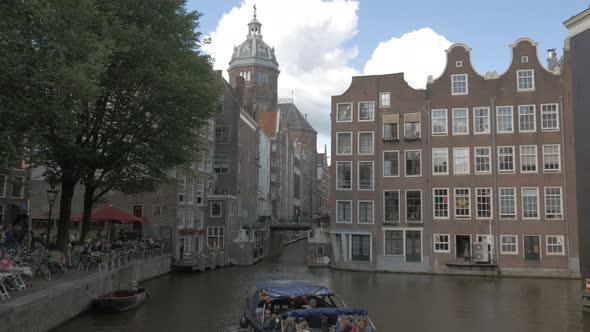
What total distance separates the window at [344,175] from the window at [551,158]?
16.5 metres

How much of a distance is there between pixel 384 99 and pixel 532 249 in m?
18.0

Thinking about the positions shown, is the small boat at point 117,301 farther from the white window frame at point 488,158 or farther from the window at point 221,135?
the window at point 221,135

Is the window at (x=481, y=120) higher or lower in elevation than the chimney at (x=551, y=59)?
lower

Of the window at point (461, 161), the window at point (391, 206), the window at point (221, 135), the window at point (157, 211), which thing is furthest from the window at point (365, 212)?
the window at point (157, 211)

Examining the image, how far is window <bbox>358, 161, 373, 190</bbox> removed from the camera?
155 ft

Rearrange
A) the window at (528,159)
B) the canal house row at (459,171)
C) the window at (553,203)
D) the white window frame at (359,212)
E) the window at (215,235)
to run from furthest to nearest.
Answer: the window at (215,235) < the white window frame at (359,212) < the window at (528,159) < the canal house row at (459,171) < the window at (553,203)

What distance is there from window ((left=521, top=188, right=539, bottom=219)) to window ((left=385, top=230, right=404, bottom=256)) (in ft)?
33.9

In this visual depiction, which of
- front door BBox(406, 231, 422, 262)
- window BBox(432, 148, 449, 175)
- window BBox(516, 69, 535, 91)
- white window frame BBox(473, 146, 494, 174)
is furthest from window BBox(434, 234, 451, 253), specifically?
window BBox(516, 69, 535, 91)

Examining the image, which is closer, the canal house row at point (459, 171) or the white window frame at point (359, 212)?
the canal house row at point (459, 171)

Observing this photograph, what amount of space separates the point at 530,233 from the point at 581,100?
761 inches

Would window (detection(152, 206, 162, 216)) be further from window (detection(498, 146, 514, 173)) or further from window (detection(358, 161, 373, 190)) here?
window (detection(498, 146, 514, 173))

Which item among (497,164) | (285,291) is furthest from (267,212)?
(285,291)

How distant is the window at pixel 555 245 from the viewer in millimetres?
41656

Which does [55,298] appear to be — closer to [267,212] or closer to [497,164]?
[497,164]
